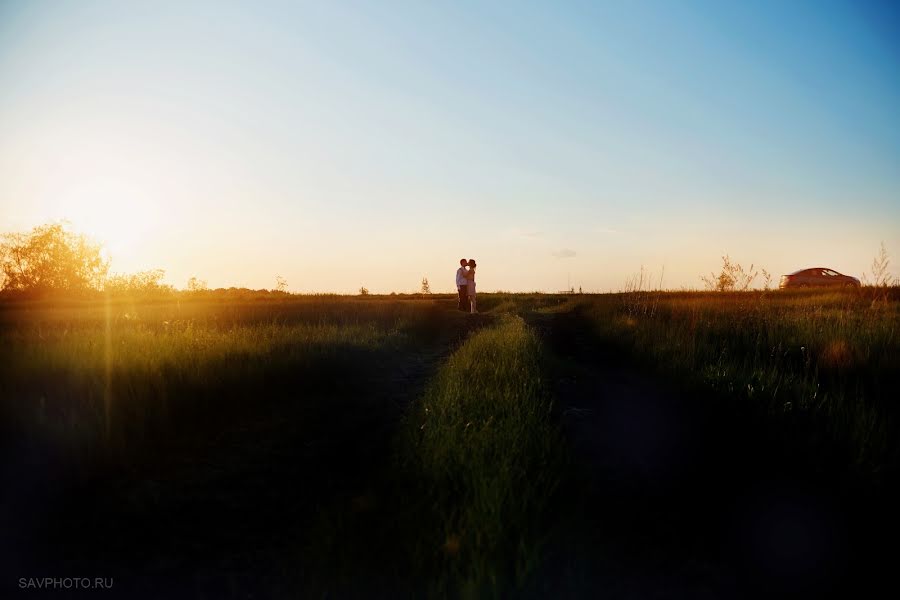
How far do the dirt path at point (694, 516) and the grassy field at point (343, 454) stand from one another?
0.05m

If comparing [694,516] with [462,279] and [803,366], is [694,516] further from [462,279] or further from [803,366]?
[462,279]

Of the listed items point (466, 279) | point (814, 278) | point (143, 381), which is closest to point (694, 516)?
point (143, 381)

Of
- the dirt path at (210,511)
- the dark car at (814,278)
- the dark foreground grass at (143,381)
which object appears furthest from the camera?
the dark car at (814,278)

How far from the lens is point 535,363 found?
7211 mm

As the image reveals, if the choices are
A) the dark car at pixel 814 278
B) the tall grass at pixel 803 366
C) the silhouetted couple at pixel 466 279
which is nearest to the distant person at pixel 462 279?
the silhouetted couple at pixel 466 279

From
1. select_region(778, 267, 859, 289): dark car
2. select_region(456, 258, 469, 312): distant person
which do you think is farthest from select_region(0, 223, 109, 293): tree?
select_region(778, 267, 859, 289): dark car

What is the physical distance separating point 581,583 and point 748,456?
7.86 ft

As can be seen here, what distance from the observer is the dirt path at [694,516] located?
2295 millimetres

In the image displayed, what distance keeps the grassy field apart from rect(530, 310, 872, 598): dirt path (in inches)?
1.9

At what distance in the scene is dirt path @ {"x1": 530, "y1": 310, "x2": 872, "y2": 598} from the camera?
7.53 feet

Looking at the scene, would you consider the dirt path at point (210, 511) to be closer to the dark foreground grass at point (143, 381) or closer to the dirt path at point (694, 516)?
the dark foreground grass at point (143, 381)

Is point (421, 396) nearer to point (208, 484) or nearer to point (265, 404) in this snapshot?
point (265, 404)

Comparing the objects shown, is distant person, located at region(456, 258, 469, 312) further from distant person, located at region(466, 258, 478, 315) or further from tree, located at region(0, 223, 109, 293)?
tree, located at region(0, 223, 109, 293)

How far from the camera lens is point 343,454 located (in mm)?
4055
